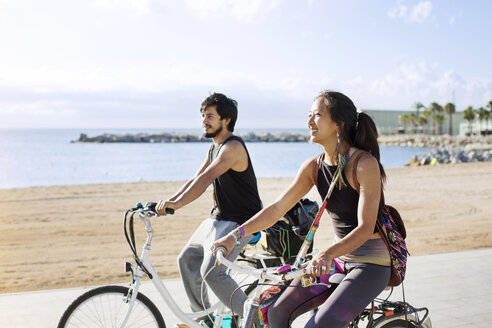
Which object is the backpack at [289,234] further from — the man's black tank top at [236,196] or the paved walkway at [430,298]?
the paved walkway at [430,298]

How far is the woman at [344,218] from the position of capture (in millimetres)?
2684

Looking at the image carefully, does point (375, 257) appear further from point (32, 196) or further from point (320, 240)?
point (32, 196)

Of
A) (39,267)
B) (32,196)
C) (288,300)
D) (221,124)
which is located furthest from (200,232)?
(32,196)

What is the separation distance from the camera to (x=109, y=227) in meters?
12.8

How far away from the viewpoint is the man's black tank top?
399cm

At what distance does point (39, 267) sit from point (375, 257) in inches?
286

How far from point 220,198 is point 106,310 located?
1129mm

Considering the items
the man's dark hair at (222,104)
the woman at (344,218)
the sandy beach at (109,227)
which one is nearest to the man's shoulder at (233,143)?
the man's dark hair at (222,104)

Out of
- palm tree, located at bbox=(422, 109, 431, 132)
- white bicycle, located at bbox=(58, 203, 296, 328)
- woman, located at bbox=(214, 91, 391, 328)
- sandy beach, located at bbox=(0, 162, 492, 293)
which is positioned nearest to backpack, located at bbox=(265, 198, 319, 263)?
white bicycle, located at bbox=(58, 203, 296, 328)

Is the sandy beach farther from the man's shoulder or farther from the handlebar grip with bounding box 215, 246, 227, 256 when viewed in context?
the handlebar grip with bounding box 215, 246, 227, 256

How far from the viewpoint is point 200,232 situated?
4.02 meters

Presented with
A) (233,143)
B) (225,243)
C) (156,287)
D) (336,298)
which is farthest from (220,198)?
(336,298)

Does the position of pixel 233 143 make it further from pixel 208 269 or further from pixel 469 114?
pixel 469 114

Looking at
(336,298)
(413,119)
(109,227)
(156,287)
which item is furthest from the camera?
(413,119)
